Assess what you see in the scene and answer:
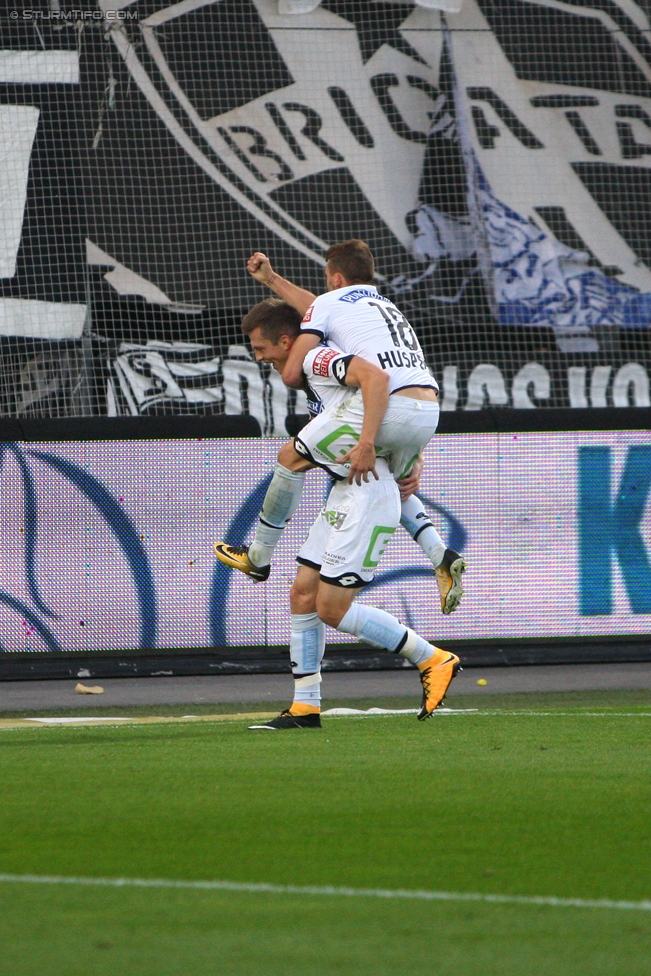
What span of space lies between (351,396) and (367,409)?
224 millimetres

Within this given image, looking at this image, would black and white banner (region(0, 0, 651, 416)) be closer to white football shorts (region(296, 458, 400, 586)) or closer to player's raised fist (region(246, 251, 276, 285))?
player's raised fist (region(246, 251, 276, 285))

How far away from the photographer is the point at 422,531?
6.63 metres

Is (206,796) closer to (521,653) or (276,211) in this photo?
(521,653)

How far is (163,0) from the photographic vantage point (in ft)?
55.9

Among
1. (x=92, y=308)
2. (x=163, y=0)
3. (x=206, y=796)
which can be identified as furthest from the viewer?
(x=163, y=0)

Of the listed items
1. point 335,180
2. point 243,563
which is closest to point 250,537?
point 243,563

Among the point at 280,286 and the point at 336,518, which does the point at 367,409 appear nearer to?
the point at 336,518

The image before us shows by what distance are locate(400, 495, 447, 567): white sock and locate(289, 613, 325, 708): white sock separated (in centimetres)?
57

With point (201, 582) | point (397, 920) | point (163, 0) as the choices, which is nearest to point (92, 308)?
point (163, 0)

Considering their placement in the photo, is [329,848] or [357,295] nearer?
[329,848]

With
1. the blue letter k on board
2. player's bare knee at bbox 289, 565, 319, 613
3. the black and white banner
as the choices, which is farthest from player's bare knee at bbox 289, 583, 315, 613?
the black and white banner

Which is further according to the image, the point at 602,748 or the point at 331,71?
the point at 331,71

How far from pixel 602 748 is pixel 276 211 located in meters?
12.2

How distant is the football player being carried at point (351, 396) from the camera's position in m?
6.14
